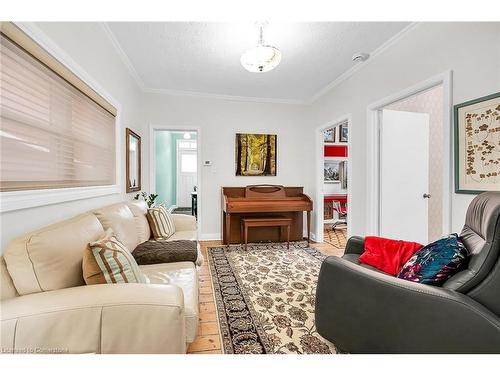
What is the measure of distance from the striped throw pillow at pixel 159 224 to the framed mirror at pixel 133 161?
2.27ft

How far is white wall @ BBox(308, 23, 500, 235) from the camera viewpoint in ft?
5.53

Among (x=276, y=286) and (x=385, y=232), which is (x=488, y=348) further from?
(x=385, y=232)

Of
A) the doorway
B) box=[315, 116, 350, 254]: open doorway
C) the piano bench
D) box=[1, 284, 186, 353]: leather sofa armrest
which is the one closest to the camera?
box=[1, 284, 186, 353]: leather sofa armrest

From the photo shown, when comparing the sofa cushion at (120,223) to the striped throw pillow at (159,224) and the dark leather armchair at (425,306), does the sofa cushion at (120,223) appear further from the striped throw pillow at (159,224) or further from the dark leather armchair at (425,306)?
the dark leather armchair at (425,306)

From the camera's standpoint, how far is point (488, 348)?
935mm

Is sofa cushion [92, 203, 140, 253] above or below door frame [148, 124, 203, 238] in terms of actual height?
below

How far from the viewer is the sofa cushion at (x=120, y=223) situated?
171 centimetres

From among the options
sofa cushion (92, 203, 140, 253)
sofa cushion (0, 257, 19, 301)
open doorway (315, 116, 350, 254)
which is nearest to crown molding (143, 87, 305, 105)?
open doorway (315, 116, 350, 254)

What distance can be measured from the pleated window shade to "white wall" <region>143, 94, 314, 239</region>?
1988 mm

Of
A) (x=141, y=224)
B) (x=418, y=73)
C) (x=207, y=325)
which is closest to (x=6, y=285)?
(x=207, y=325)

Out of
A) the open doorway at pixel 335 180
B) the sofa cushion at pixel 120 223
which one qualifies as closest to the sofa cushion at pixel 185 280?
the sofa cushion at pixel 120 223

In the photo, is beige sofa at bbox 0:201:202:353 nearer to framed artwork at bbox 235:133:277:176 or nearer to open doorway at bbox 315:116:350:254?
framed artwork at bbox 235:133:277:176

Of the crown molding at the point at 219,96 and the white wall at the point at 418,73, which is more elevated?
the crown molding at the point at 219,96

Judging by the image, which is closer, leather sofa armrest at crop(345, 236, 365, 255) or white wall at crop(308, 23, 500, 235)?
white wall at crop(308, 23, 500, 235)
